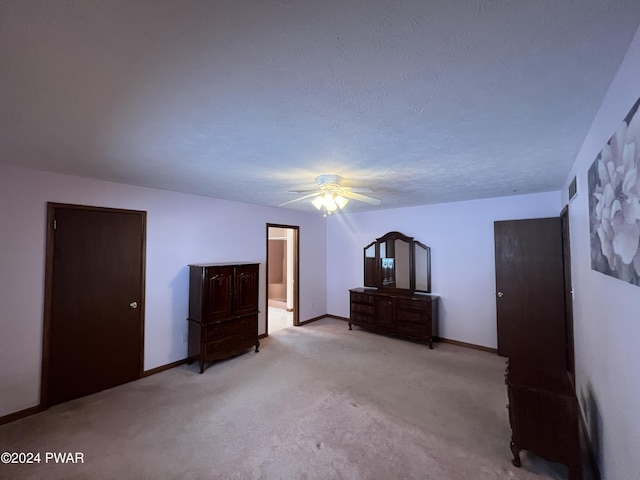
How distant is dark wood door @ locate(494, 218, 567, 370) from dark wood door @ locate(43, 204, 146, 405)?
472 cm

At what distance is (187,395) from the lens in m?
2.83

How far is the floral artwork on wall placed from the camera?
982 mm

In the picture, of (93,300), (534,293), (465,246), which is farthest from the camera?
(465,246)

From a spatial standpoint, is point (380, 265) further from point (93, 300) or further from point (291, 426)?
point (93, 300)

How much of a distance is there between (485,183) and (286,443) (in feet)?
10.9

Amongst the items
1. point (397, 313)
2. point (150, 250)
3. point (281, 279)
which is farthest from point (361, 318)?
point (281, 279)

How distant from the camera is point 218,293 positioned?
354cm

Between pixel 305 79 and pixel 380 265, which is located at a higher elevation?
pixel 305 79

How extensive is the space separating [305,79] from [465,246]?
156 inches

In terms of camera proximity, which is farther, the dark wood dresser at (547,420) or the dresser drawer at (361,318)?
the dresser drawer at (361,318)

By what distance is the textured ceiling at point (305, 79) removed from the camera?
89 centimetres

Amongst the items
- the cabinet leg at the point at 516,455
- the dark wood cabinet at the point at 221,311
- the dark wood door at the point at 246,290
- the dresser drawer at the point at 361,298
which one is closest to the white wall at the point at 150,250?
the dark wood cabinet at the point at 221,311

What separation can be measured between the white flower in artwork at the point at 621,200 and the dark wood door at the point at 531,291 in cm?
243

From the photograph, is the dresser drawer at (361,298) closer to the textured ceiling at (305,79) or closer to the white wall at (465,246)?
the white wall at (465,246)
